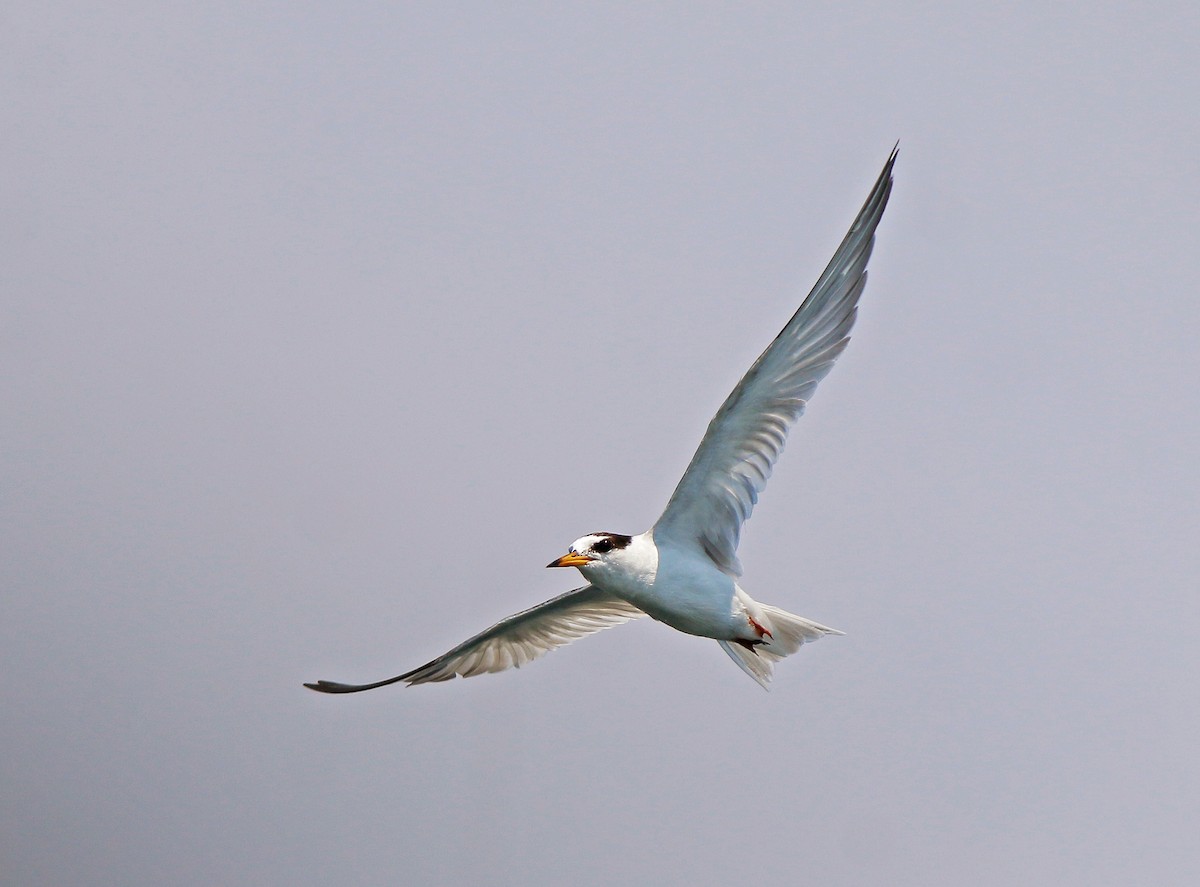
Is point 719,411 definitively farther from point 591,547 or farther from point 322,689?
point 322,689

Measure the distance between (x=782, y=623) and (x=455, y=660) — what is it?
1.68 metres

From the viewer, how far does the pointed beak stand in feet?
13.8

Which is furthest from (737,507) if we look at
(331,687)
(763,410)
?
(331,687)

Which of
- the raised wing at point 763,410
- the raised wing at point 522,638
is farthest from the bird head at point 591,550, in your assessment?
the raised wing at point 522,638

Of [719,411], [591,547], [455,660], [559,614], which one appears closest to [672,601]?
[591,547]

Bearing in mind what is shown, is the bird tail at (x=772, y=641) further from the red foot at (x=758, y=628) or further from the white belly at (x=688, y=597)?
the white belly at (x=688, y=597)

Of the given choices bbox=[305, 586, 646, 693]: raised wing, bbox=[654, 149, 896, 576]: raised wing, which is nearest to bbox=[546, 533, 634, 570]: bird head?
bbox=[654, 149, 896, 576]: raised wing

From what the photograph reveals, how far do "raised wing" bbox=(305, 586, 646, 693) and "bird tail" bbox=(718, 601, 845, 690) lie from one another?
0.66 m

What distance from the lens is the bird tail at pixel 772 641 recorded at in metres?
4.60

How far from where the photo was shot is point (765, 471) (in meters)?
4.55

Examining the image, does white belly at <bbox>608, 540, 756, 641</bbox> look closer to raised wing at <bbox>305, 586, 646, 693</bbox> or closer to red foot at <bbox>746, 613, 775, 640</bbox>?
red foot at <bbox>746, 613, 775, 640</bbox>

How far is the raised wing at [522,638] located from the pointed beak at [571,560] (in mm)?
855

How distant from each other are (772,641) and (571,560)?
3.14 feet

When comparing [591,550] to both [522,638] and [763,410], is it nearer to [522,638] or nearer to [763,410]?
[763,410]
